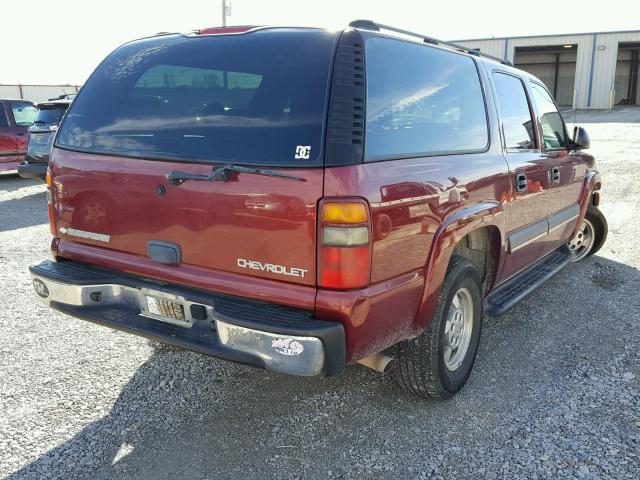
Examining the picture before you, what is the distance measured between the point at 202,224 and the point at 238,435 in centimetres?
111

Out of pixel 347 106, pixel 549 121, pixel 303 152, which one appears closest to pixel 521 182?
pixel 549 121

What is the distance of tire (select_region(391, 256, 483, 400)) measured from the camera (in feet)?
9.78

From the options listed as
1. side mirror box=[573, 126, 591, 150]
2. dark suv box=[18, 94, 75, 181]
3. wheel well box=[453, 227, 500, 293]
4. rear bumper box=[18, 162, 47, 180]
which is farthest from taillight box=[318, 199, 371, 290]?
rear bumper box=[18, 162, 47, 180]

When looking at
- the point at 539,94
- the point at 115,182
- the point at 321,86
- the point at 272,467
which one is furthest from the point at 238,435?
the point at 539,94

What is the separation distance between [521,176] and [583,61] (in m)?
35.4

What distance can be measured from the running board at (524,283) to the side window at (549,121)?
3.18ft

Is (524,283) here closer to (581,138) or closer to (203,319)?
(581,138)

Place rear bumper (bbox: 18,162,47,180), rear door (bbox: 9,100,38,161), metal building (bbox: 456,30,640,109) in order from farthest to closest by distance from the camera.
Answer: metal building (bbox: 456,30,640,109) → rear door (bbox: 9,100,38,161) → rear bumper (bbox: 18,162,47,180)

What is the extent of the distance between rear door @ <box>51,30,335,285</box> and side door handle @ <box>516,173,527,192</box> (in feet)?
5.91

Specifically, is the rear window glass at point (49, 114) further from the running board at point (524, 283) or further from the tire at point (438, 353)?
the tire at point (438, 353)

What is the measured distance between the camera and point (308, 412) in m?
3.12

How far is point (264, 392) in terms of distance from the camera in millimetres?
3316

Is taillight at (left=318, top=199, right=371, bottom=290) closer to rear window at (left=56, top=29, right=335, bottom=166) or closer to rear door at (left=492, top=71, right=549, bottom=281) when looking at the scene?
rear window at (left=56, top=29, right=335, bottom=166)

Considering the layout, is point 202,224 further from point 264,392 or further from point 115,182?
point 264,392
